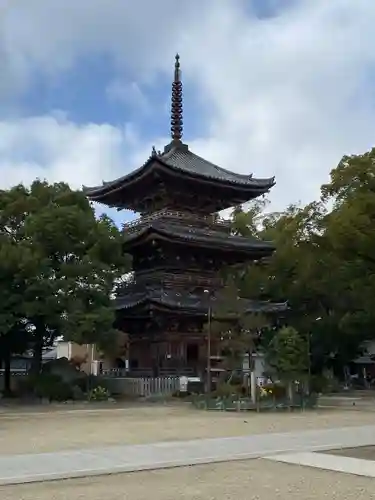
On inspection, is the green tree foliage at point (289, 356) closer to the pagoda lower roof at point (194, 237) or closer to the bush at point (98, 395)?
the bush at point (98, 395)

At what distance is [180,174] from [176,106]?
8.41 metres

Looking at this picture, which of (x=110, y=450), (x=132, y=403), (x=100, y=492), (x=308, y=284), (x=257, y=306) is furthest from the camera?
(x=308, y=284)

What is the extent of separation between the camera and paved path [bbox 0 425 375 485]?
11.0m

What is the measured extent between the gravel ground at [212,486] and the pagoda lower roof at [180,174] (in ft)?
90.1

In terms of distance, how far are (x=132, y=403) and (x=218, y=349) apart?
19.9 ft

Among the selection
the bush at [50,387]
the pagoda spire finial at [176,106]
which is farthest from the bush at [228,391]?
the pagoda spire finial at [176,106]

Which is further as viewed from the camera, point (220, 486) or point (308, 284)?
point (308, 284)

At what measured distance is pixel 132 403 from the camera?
105ft

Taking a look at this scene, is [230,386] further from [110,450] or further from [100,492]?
[100,492]

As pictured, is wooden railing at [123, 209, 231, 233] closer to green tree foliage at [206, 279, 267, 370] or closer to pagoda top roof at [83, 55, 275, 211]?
pagoda top roof at [83, 55, 275, 211]

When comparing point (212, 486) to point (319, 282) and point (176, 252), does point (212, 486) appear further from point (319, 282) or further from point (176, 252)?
point (319, 282)

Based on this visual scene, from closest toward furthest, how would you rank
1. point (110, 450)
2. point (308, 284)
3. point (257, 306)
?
point (110, 450), point (257, 306), point (308, 284)

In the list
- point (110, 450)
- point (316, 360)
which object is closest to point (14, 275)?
point (110, 450)

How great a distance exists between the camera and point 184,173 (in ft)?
124
